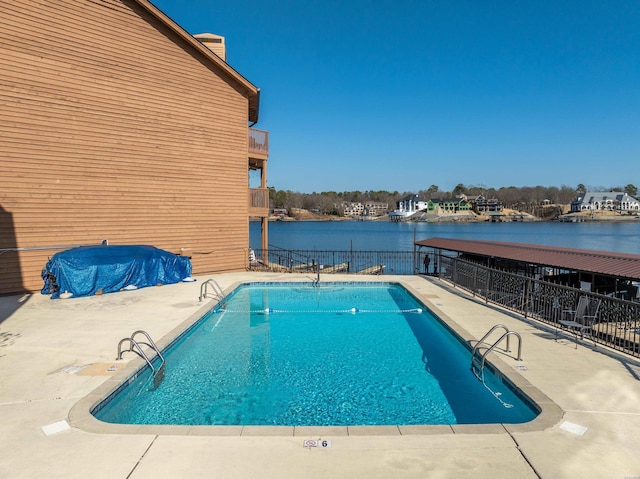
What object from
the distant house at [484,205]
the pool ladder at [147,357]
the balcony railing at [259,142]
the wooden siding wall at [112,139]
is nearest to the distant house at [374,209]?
the distant house at [484,205]

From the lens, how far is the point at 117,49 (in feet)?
46.1

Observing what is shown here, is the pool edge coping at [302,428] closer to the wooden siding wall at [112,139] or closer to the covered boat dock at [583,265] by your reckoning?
the covered boat dock at [583,265]

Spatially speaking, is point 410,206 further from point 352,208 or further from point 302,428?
point 302,428

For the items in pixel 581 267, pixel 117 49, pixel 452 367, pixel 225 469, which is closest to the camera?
pixel 225 469

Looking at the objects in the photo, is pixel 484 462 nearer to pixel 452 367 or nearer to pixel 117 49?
pixel 452 367

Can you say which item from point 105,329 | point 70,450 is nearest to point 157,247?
point 105,329

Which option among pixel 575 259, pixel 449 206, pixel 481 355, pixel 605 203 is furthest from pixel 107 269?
pixel 605 203

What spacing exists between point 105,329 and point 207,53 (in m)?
11.8

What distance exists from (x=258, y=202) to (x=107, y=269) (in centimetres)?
752

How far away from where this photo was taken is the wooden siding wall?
40.6 ft

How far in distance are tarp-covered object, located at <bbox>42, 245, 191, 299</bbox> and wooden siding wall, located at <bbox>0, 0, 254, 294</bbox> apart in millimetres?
1162

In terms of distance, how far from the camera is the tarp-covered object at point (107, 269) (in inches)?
482

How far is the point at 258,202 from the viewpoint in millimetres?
18625

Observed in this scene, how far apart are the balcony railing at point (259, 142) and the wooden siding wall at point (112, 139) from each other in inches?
37.9
